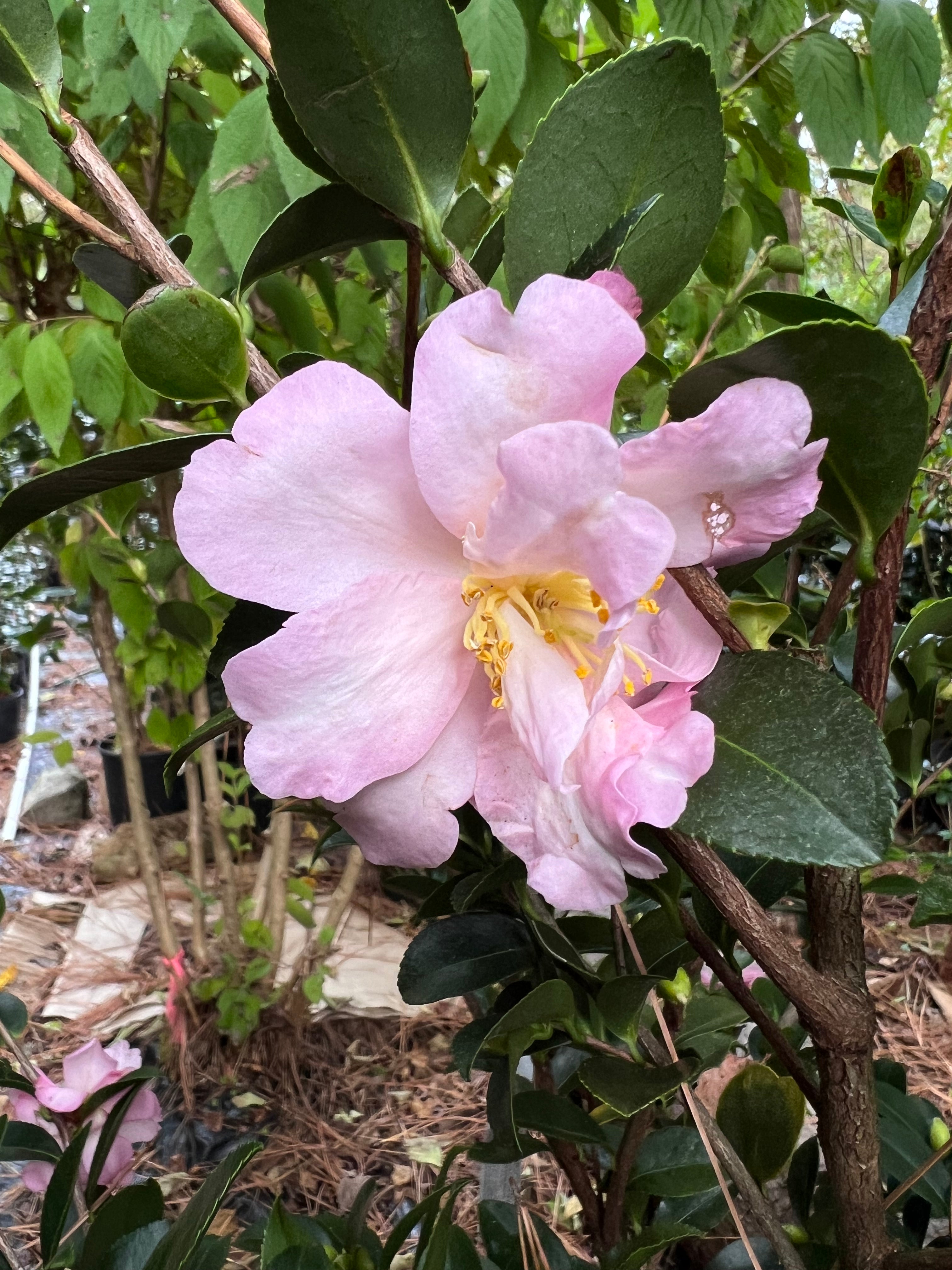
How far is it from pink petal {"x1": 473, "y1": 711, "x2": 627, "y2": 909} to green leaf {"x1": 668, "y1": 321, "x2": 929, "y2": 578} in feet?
0.44

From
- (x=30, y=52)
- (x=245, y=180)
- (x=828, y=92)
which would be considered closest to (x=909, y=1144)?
(x=30, y=52)

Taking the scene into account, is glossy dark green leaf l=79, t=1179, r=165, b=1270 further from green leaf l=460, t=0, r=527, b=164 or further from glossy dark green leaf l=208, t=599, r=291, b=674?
green leaf l=460, t=0, r=527, b=164

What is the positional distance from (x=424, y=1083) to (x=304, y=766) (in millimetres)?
1946

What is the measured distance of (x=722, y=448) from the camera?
0.27 m

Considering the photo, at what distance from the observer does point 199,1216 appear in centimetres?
45

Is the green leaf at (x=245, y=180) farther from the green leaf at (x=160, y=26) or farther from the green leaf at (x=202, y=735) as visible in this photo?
the green leaf at (x=202, y=735)

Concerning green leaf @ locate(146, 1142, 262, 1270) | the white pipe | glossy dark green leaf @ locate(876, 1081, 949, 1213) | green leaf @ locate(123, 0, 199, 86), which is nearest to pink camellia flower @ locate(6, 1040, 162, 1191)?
green leaf @ locate(146, 1142, 262, 1270)

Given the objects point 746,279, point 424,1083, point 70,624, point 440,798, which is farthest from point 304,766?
point 70,624

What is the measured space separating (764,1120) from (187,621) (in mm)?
850

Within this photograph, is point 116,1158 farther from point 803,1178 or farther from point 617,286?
point 617,286

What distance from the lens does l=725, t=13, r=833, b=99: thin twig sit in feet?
3.84

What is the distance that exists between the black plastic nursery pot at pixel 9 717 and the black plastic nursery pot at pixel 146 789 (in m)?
1.19

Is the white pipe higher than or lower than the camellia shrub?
lower

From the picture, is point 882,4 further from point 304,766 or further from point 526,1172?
point 526,1172
